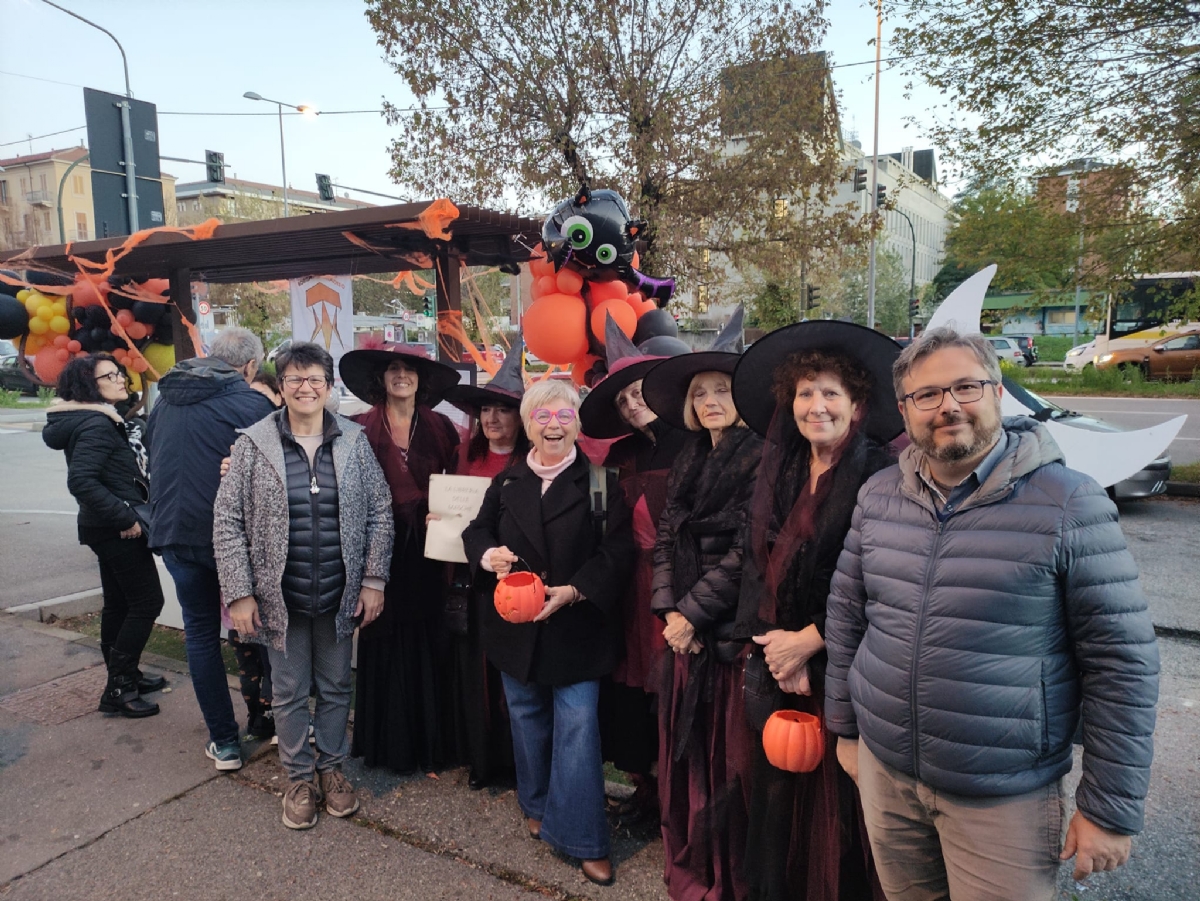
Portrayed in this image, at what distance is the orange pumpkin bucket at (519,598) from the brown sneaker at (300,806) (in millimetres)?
1353

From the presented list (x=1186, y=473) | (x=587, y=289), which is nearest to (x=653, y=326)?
(x=587, y=289)

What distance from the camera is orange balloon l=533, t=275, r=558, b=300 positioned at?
496 centimetres

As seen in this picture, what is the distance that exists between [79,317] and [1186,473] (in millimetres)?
12568

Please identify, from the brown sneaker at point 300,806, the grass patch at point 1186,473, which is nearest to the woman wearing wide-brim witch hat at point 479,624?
the brown sneaker at point 300,806

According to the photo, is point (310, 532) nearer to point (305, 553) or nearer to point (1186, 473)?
point (305, 553)

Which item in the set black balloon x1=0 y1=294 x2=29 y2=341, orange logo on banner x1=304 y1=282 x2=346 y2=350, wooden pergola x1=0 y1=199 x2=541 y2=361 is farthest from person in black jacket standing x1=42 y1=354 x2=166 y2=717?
black balloon x1=0 y1=294 x2=29 y2=341

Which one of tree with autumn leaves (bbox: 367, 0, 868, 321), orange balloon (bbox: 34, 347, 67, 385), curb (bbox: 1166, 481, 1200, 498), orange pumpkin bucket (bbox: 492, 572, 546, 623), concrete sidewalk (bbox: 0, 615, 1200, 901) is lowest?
concrete sidewalk (bbox: 0, 615, 1200, 901)

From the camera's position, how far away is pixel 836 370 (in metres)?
2.34

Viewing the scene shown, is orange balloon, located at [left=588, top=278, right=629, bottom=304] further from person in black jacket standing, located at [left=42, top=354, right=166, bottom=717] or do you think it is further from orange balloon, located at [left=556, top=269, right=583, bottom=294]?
person in black jacket standing, located at [left=42, top=354, right=166, bottom=717]

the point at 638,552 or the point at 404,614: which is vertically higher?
the point at 638,552

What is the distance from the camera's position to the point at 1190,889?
108 inches

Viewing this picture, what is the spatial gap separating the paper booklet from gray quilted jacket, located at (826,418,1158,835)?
183 cm

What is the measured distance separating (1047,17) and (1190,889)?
9423 mm

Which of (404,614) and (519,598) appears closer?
(519,598)
